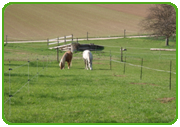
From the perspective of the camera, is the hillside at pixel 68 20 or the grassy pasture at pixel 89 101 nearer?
the grassy pasture at pixel 89 101

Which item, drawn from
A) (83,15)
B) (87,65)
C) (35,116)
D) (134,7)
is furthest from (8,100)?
(134,7)

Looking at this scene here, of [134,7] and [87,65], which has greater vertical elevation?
[134,7]

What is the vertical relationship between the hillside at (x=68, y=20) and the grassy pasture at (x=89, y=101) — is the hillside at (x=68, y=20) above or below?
above

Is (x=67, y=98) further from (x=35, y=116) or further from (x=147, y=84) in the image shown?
(x=147, y=84)

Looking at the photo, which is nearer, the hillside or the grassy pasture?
the grassy pasture

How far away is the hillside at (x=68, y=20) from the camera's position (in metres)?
60.7

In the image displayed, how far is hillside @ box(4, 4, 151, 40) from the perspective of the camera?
60656mm

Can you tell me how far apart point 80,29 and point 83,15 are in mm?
5405

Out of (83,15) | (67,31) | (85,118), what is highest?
(83,15)

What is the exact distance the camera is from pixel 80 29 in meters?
64.2

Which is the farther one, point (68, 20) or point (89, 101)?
point (68, 20)

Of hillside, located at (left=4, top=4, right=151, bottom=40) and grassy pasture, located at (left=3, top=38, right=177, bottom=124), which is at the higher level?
hillside, located at (left=4, top=4, right=151, bottom=40)

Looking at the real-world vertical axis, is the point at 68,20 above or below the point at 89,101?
above

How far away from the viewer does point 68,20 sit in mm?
65312
